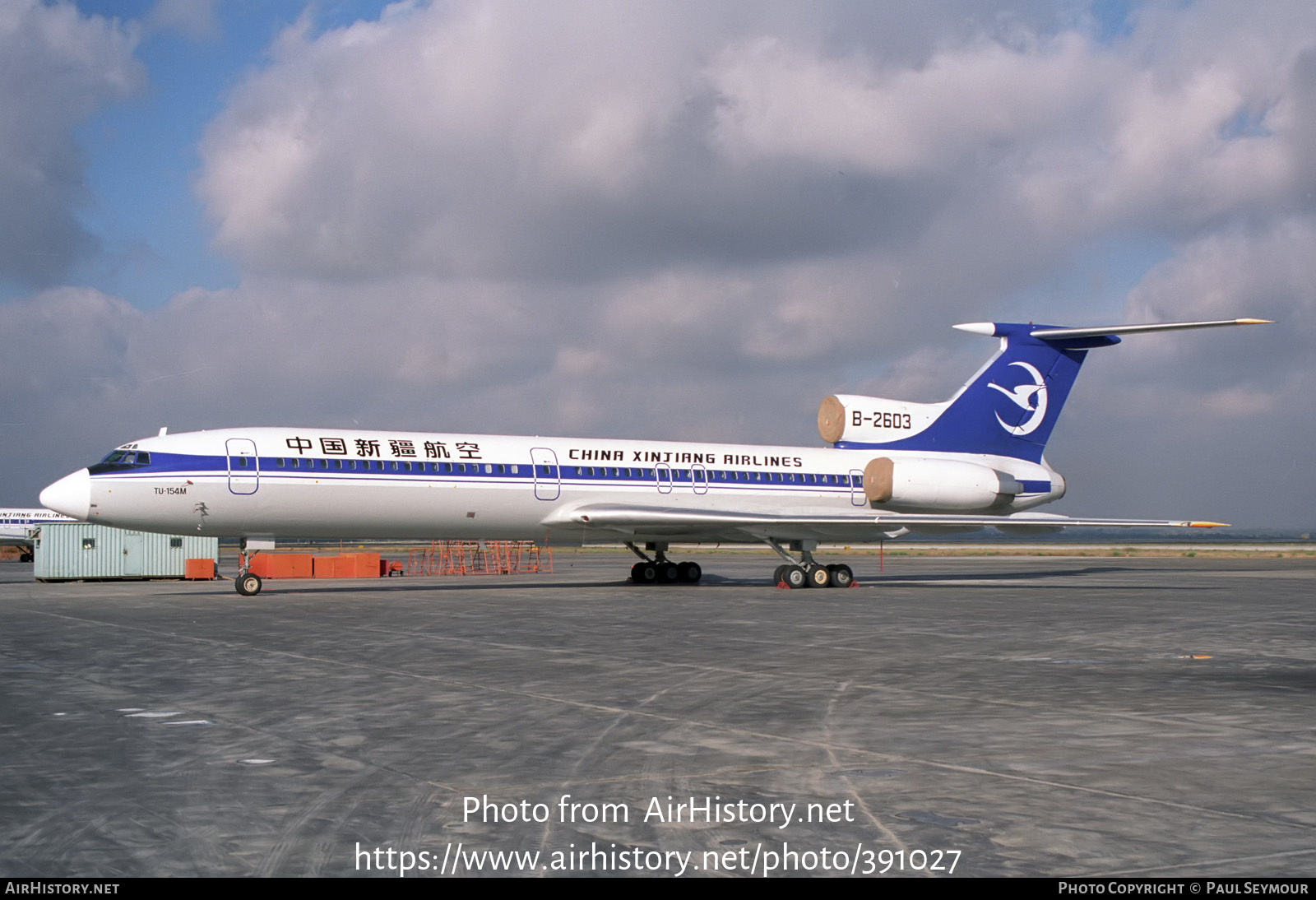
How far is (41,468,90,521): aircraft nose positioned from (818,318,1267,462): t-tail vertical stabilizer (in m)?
18.2

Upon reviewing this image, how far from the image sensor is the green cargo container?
32.4 m

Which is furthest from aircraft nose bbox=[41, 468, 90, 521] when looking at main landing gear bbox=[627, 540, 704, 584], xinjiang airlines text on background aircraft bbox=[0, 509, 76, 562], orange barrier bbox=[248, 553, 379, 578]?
xinjiang airlines text on background aircraft bbox=[0, 509, 76, 562]

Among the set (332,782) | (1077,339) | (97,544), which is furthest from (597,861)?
(97,544)

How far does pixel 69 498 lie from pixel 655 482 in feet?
42.0

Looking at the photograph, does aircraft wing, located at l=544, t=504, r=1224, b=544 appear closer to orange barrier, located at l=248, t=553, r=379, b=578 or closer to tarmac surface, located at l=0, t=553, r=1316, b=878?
tarmac surface, located at l=0, t=553, r=1316, b=878

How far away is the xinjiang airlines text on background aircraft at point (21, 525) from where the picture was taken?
5834 cm

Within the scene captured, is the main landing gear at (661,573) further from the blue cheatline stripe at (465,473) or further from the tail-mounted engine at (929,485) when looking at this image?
the tail-mounted engine at (929,485)

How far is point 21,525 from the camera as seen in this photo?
59.4 metres

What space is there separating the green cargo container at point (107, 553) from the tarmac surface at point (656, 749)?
18.0 metres

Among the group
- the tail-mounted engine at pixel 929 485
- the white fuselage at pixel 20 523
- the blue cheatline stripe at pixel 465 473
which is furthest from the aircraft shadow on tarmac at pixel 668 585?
the white fuselage at pixel 20 523

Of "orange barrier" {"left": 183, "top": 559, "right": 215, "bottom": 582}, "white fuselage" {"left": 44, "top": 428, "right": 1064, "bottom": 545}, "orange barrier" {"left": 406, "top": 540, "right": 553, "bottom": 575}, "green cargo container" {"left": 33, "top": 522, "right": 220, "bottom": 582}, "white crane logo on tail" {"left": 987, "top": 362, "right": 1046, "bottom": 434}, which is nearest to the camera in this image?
"white fuselage" {"left": 44, "top": 428, "right": 1064, "bottom": 545}

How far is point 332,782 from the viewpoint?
647 centimetres
